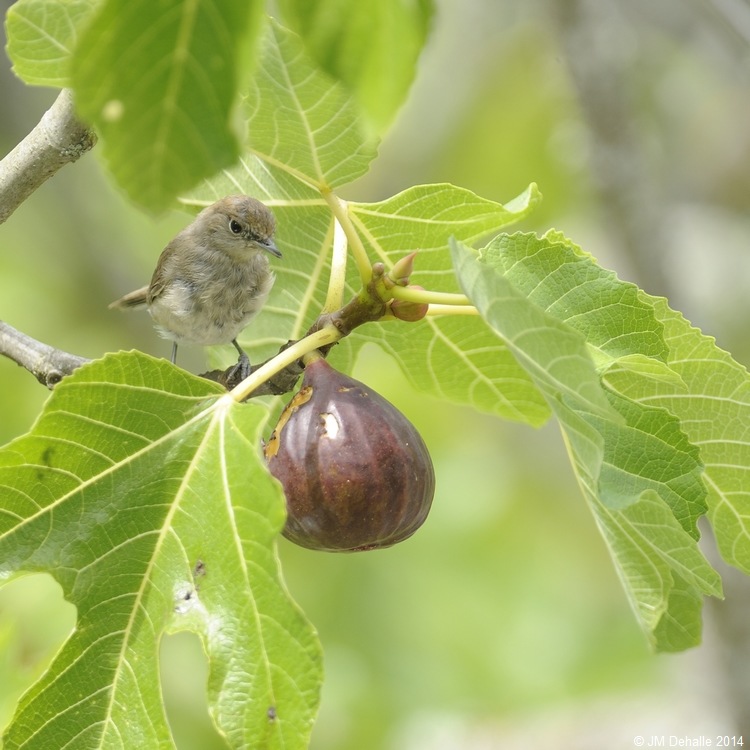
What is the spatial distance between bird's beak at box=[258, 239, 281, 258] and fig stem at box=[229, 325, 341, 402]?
824 mm

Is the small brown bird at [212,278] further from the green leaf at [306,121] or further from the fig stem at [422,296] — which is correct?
the fig stem at [422,296]

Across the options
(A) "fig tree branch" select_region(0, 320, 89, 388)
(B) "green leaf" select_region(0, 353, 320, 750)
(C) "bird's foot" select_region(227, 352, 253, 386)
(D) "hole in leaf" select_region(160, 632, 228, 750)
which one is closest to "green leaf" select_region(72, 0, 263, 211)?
(B) "green leaf" select_region(0, 353, 320, 750)

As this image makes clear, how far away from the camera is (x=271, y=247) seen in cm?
319

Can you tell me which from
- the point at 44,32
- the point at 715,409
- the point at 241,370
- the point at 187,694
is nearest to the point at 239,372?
the point at 241,370

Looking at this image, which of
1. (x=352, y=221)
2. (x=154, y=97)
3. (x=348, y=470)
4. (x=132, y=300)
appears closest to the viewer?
(x=154, y=97)

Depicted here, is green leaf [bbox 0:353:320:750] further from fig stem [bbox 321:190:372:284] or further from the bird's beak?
the bird's beak

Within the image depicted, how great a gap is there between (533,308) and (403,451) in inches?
19.8

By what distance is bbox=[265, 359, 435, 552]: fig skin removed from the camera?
76.6 inches

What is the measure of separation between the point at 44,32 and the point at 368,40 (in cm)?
149

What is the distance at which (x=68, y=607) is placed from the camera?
4012 mm


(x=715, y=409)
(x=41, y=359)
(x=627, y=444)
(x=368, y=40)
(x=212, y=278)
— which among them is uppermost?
(x=368, y=40)

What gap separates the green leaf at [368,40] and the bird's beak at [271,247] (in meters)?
1.87

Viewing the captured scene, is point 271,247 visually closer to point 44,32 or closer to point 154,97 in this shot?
point 44,32

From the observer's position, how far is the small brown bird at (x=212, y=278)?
3.41 meters
